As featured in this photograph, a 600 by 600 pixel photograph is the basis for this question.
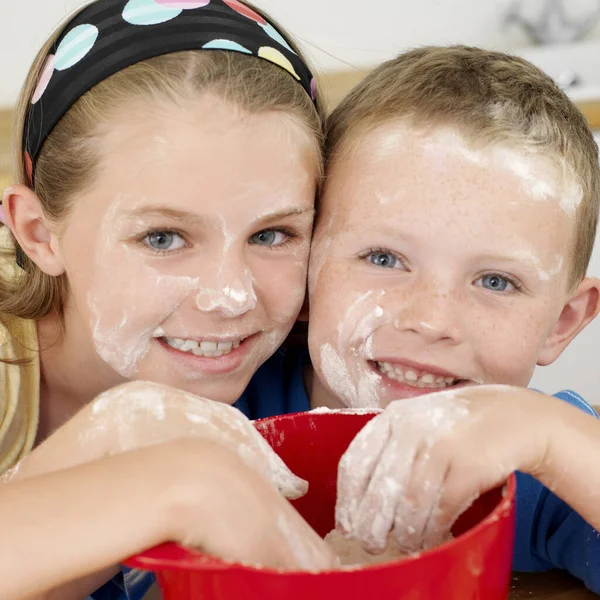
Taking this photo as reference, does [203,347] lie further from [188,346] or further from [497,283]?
[497,283]

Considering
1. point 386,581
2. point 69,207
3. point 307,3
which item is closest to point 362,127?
point 69,207

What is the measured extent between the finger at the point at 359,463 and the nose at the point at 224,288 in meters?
0.26

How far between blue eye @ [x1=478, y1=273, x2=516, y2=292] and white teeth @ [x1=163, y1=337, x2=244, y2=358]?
28 centimetres

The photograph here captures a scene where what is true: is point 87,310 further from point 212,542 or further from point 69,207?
point 212,542

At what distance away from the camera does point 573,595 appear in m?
0.70

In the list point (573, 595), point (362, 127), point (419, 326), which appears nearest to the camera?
point (573, 595)

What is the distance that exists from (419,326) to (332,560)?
0.33m

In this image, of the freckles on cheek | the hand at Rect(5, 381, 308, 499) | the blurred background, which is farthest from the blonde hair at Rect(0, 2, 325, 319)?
the blurred background

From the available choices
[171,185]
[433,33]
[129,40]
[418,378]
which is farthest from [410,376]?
[433,33]

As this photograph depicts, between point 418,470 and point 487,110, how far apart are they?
0.45m

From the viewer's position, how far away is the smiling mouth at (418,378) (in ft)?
2.81

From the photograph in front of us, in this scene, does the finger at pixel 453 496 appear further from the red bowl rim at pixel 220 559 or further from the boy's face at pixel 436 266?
the boy's face at pixel 436 266

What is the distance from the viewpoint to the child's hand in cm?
56

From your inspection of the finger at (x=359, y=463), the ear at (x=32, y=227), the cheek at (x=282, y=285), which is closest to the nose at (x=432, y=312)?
the cheek at (x=282, y=285)
